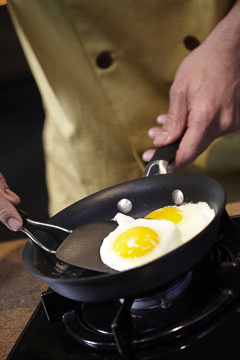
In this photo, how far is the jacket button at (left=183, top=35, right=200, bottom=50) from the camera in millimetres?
1319

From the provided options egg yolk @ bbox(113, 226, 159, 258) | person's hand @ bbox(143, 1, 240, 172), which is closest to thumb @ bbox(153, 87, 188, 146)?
person's hand @ bbox(143, 1, 240, 172)

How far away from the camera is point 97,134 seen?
1396 millimetres

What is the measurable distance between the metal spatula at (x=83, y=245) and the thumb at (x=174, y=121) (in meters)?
0.29

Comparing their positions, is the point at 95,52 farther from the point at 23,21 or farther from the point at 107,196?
the point at 107,196

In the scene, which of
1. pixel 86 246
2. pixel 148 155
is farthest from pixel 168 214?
pixel 148 155

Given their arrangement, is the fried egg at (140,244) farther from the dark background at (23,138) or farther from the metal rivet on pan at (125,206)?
the dark background at (23,138)

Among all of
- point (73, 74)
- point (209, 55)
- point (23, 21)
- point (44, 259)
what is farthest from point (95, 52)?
point (44, 259)

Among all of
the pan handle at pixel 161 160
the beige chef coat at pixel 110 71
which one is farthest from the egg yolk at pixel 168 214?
the beige chef coat at pixel 110 71

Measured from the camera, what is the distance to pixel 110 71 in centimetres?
135

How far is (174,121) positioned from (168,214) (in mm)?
314

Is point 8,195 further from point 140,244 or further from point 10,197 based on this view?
point 140,244

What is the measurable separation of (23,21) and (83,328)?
867mm

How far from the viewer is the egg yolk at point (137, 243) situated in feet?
2.46

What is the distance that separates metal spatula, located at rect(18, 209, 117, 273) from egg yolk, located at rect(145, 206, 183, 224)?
2.8 inches
